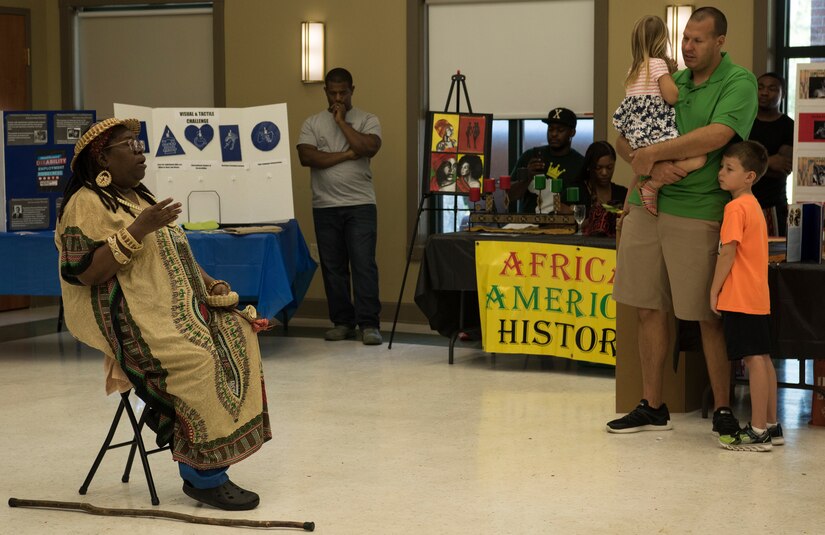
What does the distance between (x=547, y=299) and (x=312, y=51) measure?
3033 mm

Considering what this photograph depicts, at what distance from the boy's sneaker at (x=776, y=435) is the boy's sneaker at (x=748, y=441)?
Result: 0.17ft

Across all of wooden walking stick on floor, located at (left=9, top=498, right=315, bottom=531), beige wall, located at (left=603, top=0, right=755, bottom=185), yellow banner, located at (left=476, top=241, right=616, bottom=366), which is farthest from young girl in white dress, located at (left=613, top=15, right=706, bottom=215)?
beige wall, located at (left=603, top=0, right=755, bottom=185)

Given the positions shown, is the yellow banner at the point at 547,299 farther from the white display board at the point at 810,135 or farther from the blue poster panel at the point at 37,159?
the blue poster panel at the point at 37,159

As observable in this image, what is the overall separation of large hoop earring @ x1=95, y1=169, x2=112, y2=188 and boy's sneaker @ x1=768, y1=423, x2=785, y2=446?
2.70 meters

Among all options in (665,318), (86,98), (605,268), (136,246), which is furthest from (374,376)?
(86,98)

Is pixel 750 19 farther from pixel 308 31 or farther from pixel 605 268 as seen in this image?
pixel 308 31

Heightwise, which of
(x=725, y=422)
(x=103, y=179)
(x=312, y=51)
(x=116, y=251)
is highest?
(x=312, y=51)

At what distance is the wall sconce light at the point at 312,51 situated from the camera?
837cm

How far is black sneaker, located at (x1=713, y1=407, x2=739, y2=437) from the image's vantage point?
4.65 metres

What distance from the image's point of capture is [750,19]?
732 cm

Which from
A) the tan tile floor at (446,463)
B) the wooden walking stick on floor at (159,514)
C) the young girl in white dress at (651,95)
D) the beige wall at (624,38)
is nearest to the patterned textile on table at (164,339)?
the wooden walking stick on floor at (159,514)

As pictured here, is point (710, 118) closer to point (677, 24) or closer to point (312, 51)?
point (677, 24)

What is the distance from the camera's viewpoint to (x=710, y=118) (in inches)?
183

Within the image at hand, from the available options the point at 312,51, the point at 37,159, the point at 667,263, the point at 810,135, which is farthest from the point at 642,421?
the point at 312,51
